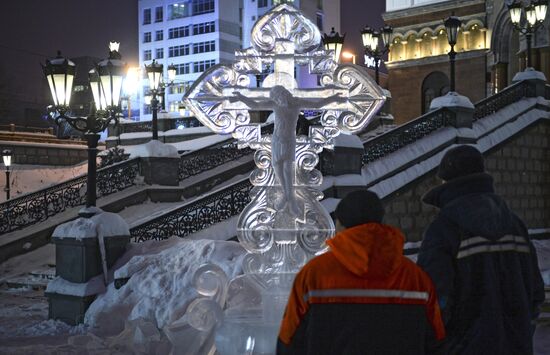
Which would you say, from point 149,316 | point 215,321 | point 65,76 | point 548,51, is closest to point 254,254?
point 215,321


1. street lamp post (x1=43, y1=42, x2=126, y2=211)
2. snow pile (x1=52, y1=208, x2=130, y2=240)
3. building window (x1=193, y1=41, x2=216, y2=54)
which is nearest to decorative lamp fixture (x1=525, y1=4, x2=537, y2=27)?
street lamp post (x1=43, y1=42, x2=126, y2=211)

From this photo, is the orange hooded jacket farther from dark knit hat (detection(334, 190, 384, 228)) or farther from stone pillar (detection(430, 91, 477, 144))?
stone pillar (detection(430, 91, 477, 144))

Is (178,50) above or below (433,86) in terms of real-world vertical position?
above

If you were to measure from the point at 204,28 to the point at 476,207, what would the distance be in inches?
3492

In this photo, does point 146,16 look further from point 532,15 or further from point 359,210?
point 359,210

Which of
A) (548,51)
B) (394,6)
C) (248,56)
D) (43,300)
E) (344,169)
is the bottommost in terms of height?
(43,300)

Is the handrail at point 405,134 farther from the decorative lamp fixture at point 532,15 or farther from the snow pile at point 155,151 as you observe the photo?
the snow pile at point 155,151

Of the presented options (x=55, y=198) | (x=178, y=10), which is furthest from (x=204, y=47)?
(x=55, y=198)

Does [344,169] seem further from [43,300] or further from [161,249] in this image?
[43,300]

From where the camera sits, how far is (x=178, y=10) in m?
91.9

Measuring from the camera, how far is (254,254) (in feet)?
19.4

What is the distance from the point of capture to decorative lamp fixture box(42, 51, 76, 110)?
37.4 feet

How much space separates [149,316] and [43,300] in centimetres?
499

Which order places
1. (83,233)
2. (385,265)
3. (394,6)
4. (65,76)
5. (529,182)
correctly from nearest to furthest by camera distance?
1. (385,265)
2. (83,233)
3. (65,76)
4. (529,182)
5. (394,6)
